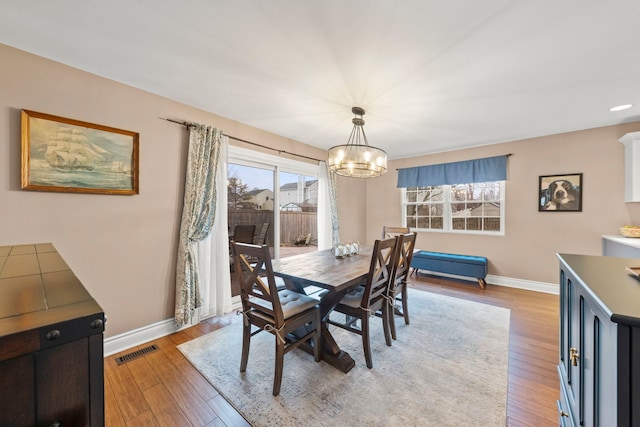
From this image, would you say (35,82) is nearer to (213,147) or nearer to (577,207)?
(213,147)

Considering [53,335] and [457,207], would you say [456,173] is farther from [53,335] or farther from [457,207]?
[53,335]

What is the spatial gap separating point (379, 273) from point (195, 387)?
1.66m

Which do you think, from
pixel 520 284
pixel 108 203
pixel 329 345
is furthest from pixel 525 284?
pixel 108 203

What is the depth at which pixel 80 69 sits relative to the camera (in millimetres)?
2102

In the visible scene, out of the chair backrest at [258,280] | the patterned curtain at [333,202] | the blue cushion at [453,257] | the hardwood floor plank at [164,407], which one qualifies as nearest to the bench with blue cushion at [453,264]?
the blue cushion at [453,257]

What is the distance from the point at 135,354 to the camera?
2230mm

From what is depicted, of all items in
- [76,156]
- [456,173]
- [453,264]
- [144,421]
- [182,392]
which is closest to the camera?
[144,421]

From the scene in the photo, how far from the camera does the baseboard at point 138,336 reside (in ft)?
7.33

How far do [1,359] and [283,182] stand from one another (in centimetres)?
367

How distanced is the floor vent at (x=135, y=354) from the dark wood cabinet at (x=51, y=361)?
6.84 feet

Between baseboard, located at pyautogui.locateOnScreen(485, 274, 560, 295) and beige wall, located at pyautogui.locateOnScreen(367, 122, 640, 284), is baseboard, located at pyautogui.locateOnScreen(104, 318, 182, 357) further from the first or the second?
baseboard, located at pyautogui.locateOnScreen(485, 274, 560, 295)

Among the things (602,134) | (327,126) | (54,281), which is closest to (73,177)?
(54,281)

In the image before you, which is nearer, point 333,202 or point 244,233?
point 244,233

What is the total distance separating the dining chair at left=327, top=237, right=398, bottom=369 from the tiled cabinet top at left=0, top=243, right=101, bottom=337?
1686mm
